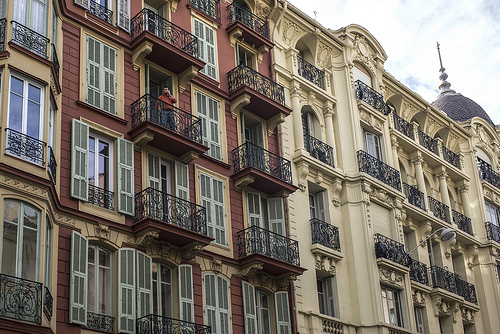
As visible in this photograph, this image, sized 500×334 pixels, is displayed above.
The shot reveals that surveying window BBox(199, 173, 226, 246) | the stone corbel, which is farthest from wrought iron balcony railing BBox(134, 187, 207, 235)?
the stone corbel

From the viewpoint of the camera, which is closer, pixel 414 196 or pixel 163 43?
pixel 163 43

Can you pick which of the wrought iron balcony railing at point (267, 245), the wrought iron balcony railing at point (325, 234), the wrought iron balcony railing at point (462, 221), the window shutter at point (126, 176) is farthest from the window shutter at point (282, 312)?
the wrought iron balcony railing at point (462, 221)

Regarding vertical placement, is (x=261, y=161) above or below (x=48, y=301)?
above

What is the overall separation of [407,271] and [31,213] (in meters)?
16.8

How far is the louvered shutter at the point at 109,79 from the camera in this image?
2289 centimetres

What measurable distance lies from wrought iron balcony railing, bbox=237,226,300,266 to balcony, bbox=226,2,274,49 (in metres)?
7.75

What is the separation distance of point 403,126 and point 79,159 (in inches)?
753

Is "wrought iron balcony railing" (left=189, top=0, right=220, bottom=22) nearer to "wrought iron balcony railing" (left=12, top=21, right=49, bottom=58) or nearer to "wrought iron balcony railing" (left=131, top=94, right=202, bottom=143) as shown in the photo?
"wrought iron balcony railing" (left=131, top=94, right=202, bottom=143)

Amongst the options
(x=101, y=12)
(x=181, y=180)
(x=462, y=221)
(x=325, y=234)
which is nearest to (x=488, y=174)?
(x=462, y=221)

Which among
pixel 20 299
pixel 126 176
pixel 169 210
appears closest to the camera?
pixel 20 299

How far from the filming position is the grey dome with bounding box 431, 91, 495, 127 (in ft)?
145

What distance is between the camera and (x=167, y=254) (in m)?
22.3

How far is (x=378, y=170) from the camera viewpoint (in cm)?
3172

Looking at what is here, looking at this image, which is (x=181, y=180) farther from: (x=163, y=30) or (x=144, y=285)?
(x=163, y=30)
